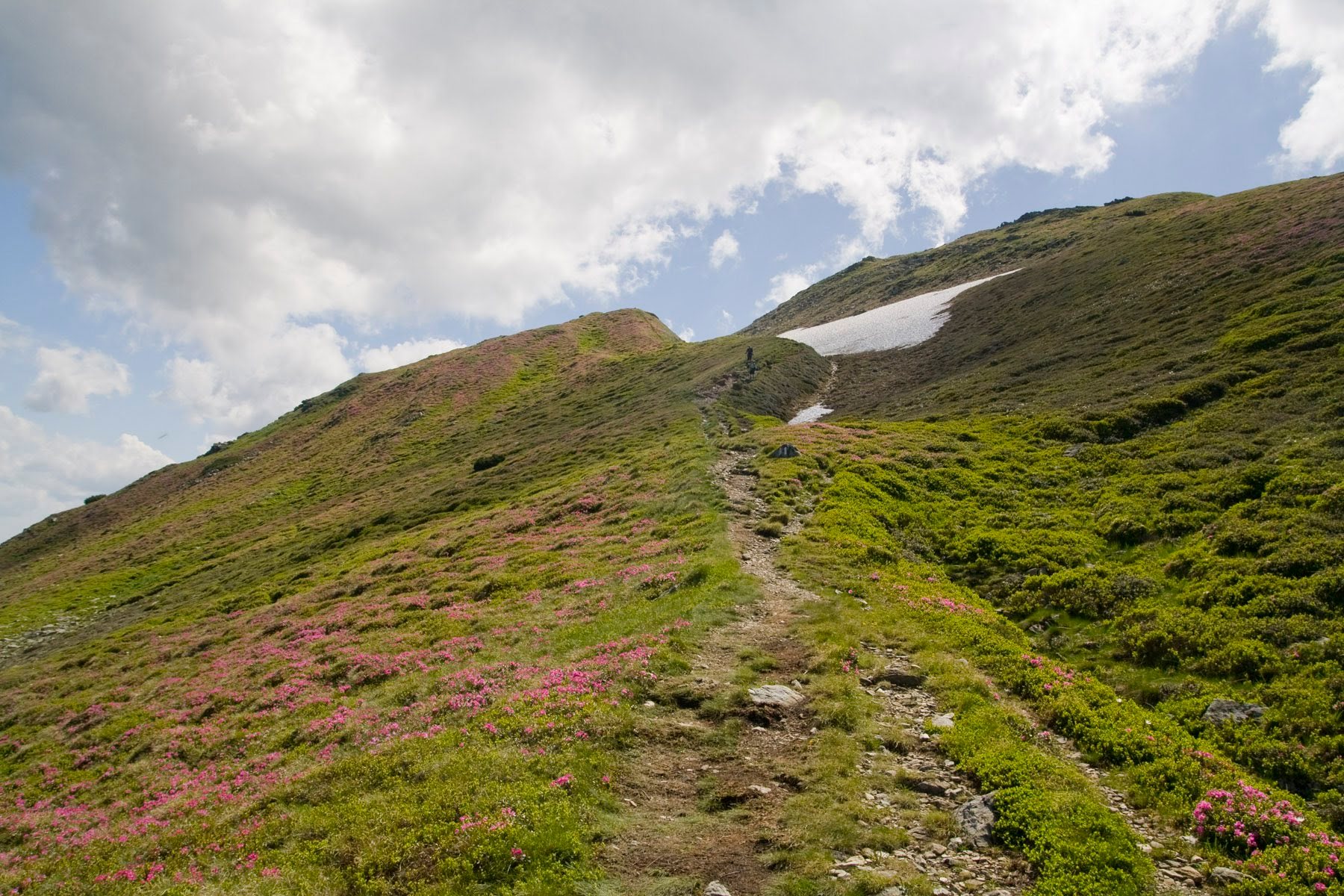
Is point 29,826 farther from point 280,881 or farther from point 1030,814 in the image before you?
point 1030,814

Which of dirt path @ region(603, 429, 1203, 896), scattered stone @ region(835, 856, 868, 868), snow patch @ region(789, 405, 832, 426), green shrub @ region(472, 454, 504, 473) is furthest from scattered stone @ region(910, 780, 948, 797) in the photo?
green shrub @ region(472, 454, 504, 473)

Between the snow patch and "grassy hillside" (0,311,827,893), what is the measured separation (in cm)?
261

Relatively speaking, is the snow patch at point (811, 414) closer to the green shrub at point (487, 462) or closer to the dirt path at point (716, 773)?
the green shrub at point (487, 462)

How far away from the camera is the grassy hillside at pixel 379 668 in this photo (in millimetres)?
11633

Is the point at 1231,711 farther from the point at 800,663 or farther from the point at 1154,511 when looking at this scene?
the point at 1154,511

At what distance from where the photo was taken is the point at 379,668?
913 inches

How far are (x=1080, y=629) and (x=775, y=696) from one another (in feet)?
33.2

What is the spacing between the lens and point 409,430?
312 ft

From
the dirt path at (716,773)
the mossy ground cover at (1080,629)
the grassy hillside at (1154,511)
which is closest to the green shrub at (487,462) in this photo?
the grassy hillside at (1154,511)

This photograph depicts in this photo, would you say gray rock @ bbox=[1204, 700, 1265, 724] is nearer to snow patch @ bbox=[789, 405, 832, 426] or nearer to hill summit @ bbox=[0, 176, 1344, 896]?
hill summit @ bbox=[0, 176, 1344, 896]

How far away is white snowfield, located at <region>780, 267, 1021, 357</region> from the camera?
8956cm

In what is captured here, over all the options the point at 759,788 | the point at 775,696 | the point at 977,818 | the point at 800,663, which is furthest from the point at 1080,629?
the point at 759,788

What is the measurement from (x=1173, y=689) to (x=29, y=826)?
33.8 m

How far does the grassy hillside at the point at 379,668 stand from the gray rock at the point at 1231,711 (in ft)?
39.1
